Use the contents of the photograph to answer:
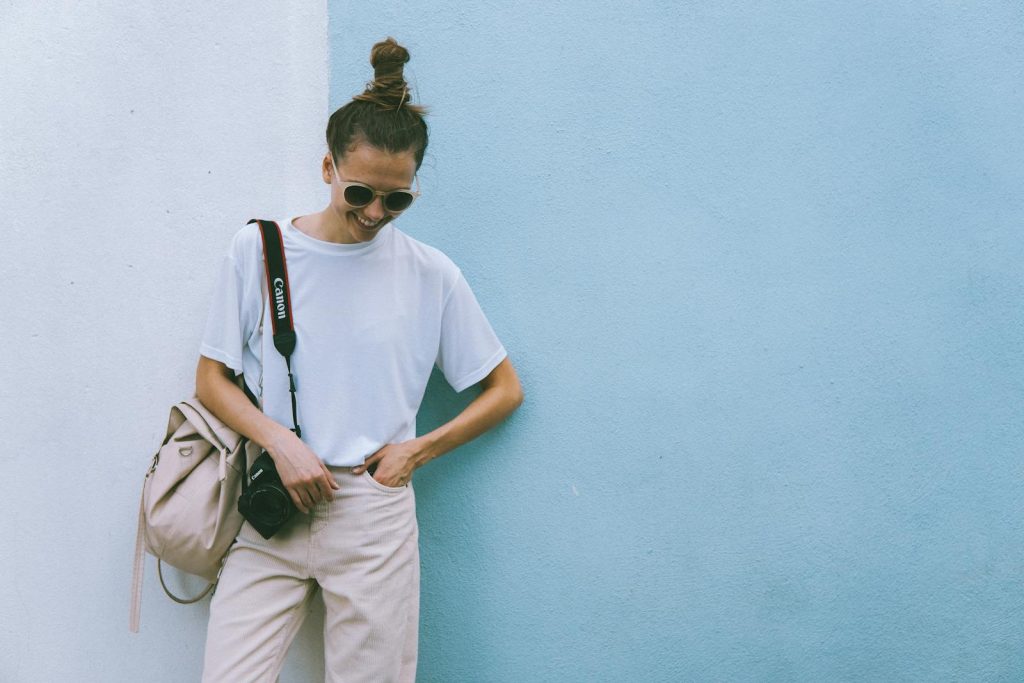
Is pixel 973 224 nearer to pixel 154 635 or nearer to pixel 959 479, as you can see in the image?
pixel 959 479

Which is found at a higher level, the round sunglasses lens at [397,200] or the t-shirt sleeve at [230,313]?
the round sunglasses lens at [397,200]

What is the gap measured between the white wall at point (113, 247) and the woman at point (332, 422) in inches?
15.3

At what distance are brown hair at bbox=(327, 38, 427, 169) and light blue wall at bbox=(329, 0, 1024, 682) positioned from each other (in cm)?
45

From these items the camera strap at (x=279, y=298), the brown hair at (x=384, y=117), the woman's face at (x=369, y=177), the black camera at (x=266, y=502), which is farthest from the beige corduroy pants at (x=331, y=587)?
the brown hair at (x=384, y=117)

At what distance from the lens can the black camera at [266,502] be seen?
2160mm

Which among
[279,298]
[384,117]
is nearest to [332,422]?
[279,298]

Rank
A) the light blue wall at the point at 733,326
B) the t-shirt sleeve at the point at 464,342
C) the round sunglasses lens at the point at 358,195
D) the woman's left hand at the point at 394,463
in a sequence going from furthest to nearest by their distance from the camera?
1. the light blue wall at the point at 733,326
2. the t-shirt sleeve at the point at 464,342
3. the woman's left hand at the point at 394,463
4. the round sunglasses lens at the point at 358,195

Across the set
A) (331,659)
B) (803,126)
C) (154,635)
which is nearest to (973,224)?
(803,126)

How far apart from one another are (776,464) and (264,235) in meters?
1.59

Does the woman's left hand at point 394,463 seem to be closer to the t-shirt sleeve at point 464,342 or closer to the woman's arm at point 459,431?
the woman's arm at point 459,431

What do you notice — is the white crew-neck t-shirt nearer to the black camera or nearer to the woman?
the woman

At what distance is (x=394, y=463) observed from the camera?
2.34 m

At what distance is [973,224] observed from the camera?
261 cm

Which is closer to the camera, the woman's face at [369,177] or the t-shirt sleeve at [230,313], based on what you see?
the woman's face at [369,177]
